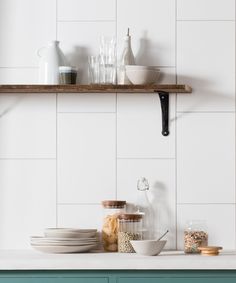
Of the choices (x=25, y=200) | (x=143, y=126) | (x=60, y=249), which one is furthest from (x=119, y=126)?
(x=60, y=249)

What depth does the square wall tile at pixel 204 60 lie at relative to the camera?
375 centimetres

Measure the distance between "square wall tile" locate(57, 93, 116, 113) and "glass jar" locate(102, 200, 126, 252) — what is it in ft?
1.51

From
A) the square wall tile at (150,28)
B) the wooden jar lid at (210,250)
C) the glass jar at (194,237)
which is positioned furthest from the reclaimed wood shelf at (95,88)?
the wooden jar lid at (210,250)

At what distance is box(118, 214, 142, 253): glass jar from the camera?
3.50 meters

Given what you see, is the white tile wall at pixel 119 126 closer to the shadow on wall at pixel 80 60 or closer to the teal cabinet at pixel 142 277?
the shadow on wall at pixel 80 60

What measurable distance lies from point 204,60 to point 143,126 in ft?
1.42

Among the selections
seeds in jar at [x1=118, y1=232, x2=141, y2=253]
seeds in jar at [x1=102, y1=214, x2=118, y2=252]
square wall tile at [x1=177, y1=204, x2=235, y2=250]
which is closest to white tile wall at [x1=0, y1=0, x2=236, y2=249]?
square wall tile at [x1=177, y1=204, x2=235, y2=250]

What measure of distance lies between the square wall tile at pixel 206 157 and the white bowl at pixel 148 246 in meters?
0.41

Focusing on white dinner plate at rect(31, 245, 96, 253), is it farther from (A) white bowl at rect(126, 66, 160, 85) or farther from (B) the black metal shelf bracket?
(A) white bowl at rect(126, 66, 160, 85)

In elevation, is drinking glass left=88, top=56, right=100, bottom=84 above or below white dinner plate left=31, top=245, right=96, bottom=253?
above

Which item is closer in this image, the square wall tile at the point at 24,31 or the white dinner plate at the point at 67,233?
the white dinner plate at the point at 67,233

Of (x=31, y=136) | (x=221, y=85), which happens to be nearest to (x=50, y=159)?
(x=31, y=136)

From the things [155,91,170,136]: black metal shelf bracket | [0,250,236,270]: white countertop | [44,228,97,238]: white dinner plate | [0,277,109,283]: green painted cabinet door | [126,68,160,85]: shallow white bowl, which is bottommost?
[0,277,109,283]: green painted cabinet door

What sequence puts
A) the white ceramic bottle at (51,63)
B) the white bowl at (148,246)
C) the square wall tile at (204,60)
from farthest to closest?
the square wall tile at (204,60) → the white ceramic bottle at (51,63) → the white bowl at (148,246)
